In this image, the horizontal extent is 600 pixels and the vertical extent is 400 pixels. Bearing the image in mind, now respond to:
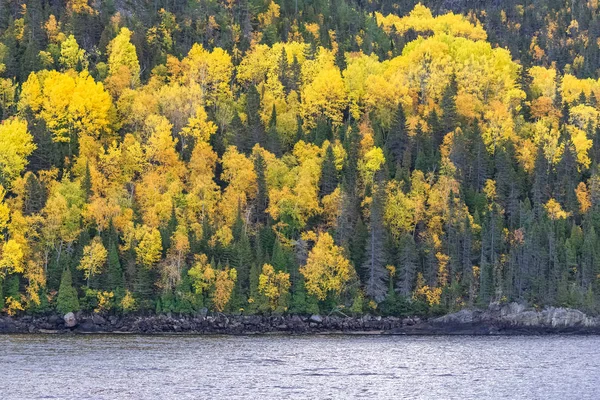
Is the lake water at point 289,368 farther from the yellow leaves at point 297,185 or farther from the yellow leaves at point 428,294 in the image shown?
the yellow leaves at point 297,185

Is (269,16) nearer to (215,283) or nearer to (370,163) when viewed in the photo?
(370,163)

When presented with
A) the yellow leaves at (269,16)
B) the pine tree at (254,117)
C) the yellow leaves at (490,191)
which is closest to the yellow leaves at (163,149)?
the pine tree at (254,117)

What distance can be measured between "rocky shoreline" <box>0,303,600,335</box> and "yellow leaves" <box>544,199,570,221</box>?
1984 cm

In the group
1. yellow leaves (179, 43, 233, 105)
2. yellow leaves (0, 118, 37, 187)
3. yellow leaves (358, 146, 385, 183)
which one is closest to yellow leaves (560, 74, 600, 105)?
yellow leaves (358, 146, 385, 183)

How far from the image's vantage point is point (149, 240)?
12231cm

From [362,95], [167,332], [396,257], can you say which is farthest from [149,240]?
[362,95]

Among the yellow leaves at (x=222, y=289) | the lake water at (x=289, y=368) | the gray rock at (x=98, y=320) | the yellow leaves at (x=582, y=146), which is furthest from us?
the yellow leaves at (x=582, y=146)

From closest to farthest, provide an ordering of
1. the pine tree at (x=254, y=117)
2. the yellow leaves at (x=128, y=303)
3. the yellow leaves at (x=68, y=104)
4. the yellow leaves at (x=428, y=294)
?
1. the yellow leaves at (x=128, y=303)
2. the yellow leaves at (x=428, y=294)
3. the yellow leaves at (x=68, y=104)
4. the pine tree at (x=254, y=117)

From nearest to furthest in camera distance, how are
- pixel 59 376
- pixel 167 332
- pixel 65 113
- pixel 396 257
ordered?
pixel 59 376
pixel 167 332
pixel 396 257
pixel 65 113

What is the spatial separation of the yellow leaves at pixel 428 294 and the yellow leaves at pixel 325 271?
8.02m

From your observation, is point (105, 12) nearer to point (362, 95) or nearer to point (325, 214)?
point (362, 95)

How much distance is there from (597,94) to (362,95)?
41.8 meters

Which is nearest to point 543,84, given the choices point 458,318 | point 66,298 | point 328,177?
point 328,177

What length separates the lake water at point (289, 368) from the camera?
68000mm
